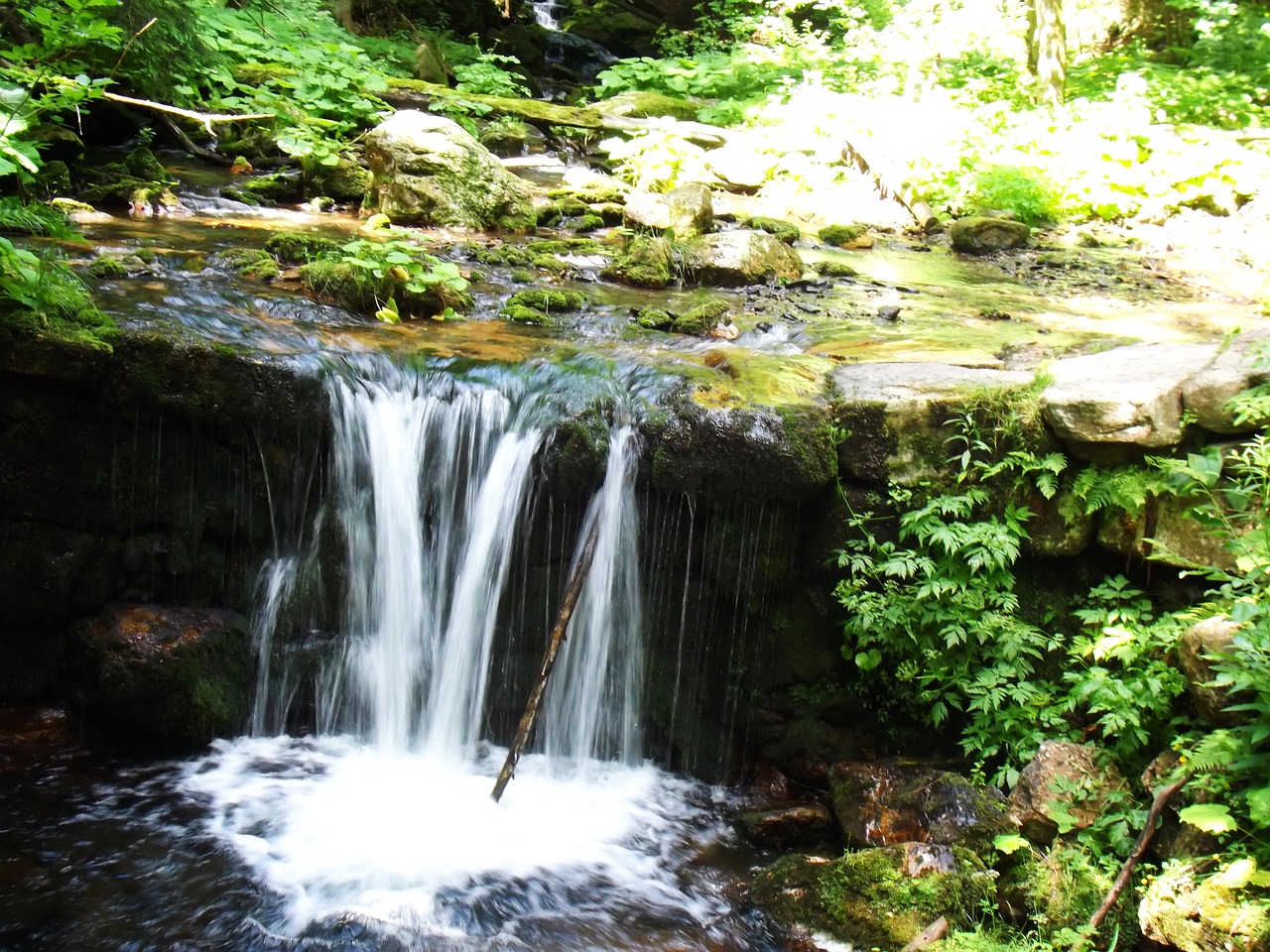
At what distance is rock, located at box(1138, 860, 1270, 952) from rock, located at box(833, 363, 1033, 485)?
79.9 inches

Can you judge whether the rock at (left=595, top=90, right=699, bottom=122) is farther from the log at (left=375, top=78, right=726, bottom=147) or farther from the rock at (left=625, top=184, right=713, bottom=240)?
the rock at (left=625, top=184, right=713, bottom=240)

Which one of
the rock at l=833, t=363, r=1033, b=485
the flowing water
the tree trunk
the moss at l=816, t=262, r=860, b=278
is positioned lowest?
the flowing water

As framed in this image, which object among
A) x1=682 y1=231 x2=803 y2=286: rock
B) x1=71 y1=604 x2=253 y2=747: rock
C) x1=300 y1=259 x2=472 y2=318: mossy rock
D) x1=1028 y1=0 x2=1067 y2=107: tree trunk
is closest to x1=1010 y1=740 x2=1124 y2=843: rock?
x1=71 y1=604 x2=253 y2=747: rock

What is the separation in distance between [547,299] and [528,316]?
37cm

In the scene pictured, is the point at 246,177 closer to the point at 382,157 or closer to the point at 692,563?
the point at 382,157

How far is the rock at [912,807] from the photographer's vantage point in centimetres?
391

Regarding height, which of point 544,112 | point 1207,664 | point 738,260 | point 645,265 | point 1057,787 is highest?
point 544,112

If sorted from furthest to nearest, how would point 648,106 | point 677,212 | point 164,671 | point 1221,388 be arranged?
1. point 648,106
2. point 677,212
3. point 164,671
4. point 1221,388

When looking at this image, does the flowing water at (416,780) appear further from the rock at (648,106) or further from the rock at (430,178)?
the rock at (648,106)

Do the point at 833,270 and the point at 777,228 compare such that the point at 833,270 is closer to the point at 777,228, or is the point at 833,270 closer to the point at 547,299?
the point at 777,228

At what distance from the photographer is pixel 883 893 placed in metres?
3.74

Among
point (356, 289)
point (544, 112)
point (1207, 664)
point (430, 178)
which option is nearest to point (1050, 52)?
point (544, 112)

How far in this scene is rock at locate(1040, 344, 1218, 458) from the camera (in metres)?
4.24

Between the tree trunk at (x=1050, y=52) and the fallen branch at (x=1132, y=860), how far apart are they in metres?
11.7
